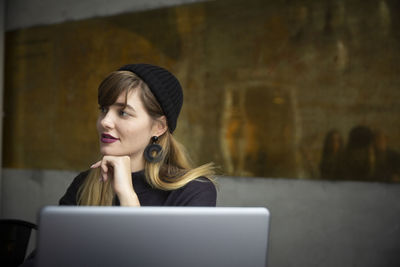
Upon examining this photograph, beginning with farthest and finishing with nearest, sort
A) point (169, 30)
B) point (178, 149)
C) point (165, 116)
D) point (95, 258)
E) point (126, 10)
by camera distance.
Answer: point (126, 10), point (169, 30), point (178, 149), point (165, 116), point (95, 258)

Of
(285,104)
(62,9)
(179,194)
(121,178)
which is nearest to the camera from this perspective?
(121,178)

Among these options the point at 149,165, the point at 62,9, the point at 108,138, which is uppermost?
the point at 62,9

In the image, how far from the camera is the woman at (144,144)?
1.38 m

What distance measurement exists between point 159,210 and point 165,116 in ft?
2.85

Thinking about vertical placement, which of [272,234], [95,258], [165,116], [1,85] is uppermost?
[1,85]

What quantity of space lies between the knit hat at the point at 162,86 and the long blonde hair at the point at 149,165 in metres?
0.02

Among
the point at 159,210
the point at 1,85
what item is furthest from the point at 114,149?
the point at 1,85

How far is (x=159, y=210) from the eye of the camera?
0.67 metres

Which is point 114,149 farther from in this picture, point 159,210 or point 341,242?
point 341,242

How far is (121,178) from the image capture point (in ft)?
3.99

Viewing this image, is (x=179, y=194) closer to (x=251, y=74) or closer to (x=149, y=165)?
(x=149, y=165)

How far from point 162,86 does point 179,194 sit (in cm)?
45

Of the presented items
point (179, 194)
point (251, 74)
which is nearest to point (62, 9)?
point (251, 74)

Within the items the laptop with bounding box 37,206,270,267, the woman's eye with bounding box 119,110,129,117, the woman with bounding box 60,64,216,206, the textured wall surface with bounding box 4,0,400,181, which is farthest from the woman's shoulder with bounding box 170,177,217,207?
the textured wall surface with bounding box 4,0,400,181
